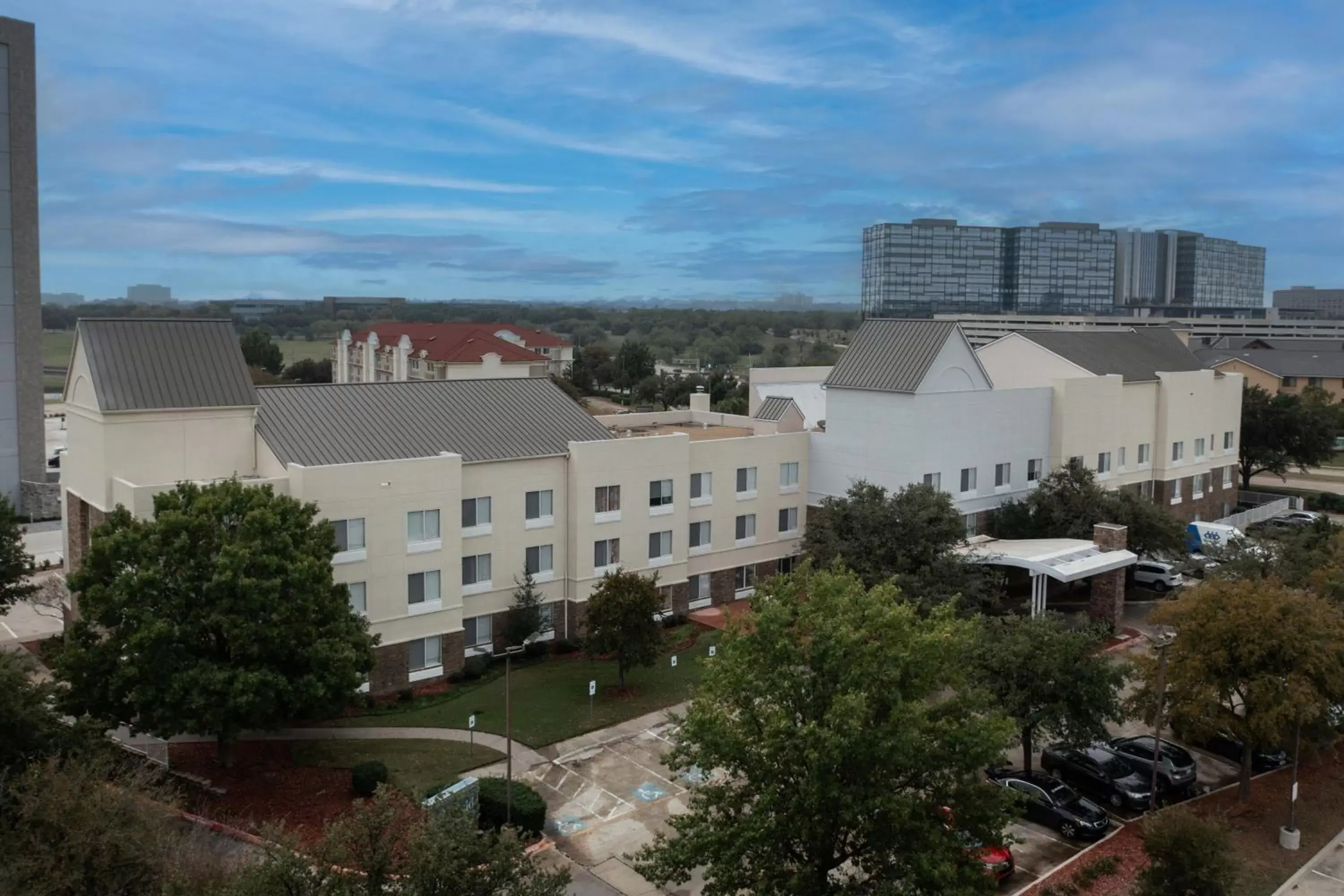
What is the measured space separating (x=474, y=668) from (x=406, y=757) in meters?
7.12

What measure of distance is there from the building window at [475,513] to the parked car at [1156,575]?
104 feet

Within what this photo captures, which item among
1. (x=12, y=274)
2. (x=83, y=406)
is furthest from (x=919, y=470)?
(x=12, y=274)

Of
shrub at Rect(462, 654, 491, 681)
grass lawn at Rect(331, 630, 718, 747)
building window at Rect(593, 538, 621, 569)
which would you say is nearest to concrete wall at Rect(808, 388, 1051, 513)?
building window at Rect(593, 538, 621, 569)

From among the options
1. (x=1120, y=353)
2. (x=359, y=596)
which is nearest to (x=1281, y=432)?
(x=1120, y=353)

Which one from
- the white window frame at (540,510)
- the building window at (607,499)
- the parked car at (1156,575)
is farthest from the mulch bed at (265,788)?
the parked car at (1156,575)

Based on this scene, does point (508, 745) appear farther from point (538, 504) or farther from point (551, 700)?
point (538, 504)

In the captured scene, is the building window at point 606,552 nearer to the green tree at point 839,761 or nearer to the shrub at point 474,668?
the shrub at point 474,668

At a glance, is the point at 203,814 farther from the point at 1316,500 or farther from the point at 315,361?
the point at 315,361

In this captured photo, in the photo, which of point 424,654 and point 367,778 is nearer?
point 367,778

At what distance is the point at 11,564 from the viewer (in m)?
37.8

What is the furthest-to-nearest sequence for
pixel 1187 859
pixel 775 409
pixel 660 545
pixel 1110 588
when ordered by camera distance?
pixel 775 409
pixel 1110 588
pixel 660 545
pixel 1187 859

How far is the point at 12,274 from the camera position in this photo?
63750mm

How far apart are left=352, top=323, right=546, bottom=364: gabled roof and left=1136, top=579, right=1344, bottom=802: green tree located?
86.4 metres

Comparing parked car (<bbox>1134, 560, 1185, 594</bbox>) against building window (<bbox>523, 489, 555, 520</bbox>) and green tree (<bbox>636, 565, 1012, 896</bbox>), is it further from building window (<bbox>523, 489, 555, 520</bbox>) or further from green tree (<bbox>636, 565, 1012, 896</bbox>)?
green tree (<bbox>636, 565, 1012, 896</bbox>)
